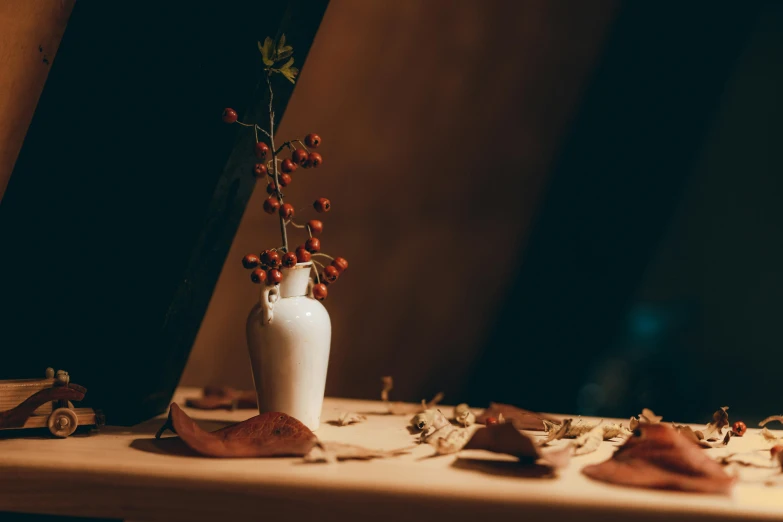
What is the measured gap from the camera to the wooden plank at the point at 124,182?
3.76ft

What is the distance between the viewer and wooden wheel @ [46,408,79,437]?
A: 3.49 feet

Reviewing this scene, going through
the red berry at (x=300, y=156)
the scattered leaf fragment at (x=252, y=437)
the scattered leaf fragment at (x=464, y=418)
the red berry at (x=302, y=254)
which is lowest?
the scattered leaf fragment at (x=252, y=437)

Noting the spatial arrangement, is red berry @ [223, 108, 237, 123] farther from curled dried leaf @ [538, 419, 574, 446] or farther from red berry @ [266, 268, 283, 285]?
curled dried leaf @ [538, 419, 574, 446]

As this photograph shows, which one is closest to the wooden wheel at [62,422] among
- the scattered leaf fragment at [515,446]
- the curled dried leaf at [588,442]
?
the scattered leaf fragment at [515,446]

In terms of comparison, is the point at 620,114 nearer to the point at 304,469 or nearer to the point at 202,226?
the point at 202,226

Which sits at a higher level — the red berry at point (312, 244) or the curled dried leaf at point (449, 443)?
the red berry at point (312, 244)

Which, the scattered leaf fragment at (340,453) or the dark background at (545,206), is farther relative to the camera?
the dark background at (545,206)

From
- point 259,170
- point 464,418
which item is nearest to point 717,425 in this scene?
point 464,418

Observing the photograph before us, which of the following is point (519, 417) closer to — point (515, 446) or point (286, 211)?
point (515, 446)

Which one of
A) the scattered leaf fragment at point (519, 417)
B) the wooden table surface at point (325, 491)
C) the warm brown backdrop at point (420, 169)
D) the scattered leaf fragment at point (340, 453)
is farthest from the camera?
the warm brown backdrop at point (420, 169)

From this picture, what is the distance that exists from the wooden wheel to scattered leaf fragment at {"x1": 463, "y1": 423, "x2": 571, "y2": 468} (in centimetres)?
60

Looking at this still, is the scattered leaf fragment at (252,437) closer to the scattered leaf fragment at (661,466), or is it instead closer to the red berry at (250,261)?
the red berry at (250,261)

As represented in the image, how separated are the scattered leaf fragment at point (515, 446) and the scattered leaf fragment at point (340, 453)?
131 mm

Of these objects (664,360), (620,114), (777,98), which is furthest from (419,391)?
(777,98)
